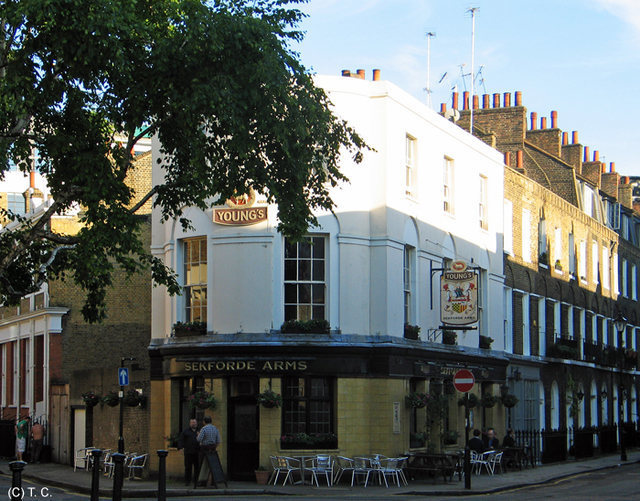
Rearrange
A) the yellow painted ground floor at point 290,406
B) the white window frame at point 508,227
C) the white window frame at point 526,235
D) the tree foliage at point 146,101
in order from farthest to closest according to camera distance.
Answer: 1. the white window frame at point 526,235
2. the white window frame at point 508,227
3. the yellow painted ground floor at point 290,406
4. the tree foliage at point 146,101

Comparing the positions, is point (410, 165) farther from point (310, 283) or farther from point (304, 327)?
point (304, 327)

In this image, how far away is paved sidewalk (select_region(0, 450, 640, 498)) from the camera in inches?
952

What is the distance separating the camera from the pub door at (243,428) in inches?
1062

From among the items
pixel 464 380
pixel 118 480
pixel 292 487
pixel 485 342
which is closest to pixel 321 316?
pixel 464 380

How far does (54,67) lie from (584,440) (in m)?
29.6

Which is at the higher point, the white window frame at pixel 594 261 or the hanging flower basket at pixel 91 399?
the white window frame at pixel 594 261

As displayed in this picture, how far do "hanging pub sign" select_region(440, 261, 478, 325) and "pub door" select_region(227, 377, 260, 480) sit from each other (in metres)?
6.33

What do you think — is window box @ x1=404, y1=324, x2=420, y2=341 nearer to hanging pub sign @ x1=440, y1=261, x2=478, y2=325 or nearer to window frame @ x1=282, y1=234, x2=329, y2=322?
hanging pub sign @ x1=440, y1=261, x2=478, y2=325

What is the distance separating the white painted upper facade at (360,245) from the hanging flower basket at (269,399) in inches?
68.1

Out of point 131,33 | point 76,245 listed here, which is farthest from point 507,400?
point 131,33

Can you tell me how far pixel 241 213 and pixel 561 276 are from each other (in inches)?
838

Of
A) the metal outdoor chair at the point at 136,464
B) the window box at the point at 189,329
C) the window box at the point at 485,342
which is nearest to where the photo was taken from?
the window box at the point at 189,329

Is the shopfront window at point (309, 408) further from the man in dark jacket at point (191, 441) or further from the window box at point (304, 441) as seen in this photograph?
the man in dark jacket at point (191, 441)

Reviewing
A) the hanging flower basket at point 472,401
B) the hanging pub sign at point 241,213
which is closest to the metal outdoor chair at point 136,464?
the hanging pub sign at point 241,213
